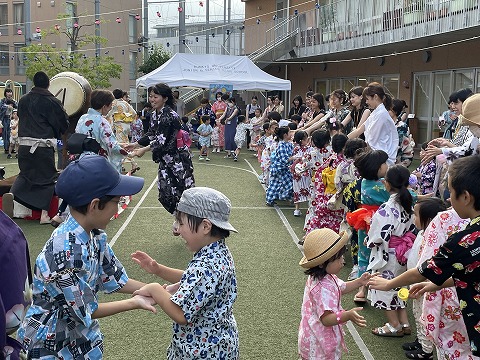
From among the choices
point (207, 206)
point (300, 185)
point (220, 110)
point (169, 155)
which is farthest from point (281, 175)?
point (220, 110)

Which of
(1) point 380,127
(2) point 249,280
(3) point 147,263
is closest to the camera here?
(3) point 147,263

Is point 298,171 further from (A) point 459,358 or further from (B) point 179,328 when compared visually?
(B) point 179,328

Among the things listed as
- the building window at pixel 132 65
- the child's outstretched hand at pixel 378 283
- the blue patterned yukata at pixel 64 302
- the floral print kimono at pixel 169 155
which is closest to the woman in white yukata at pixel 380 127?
the floral print kimono at pixel 169 155

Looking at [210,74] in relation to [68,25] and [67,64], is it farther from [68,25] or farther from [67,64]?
[68,25]

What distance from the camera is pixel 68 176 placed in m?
2.44

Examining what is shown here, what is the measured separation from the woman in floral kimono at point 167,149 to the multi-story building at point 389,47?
7.61 meters

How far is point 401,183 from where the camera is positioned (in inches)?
177

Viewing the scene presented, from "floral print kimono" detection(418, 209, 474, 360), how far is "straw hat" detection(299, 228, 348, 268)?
0.69 metres

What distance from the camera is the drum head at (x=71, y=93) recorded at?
938 cm

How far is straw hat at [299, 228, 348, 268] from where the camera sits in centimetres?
328

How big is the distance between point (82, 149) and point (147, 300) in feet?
15.2

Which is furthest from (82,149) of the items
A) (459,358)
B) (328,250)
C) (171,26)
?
(171,26)

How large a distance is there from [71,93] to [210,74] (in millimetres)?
9690

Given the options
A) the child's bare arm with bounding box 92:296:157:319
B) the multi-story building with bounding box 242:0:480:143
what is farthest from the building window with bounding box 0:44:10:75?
the child's bare arm with bounding box 92:296:157:319
